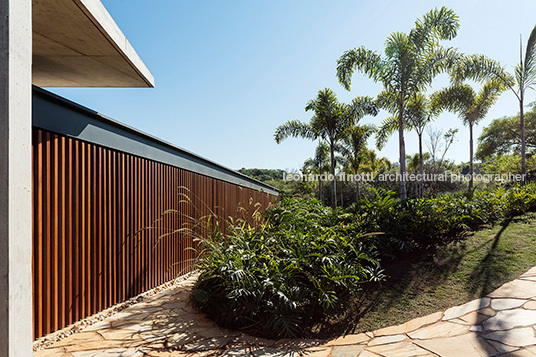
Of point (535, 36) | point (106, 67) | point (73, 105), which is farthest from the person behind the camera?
point (535, 36)

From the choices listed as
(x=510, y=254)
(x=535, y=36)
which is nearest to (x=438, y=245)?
(x=510, y=254)

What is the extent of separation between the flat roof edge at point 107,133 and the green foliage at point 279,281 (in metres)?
1.70

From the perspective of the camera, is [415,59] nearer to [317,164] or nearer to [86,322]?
[86,322]

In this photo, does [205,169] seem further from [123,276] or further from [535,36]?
[535,36]

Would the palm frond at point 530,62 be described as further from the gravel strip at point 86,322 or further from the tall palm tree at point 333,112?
the gravel strip at point 86,322

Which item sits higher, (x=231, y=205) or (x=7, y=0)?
(x=7, y=0)

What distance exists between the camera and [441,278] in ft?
11.6

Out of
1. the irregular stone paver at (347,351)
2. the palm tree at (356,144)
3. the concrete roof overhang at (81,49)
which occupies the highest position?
the palm tree at (356,144)

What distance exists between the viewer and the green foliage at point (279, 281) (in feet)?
9.24

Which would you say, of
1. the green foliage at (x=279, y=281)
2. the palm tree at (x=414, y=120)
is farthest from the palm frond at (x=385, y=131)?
the green foliage at (x=279, y=281)

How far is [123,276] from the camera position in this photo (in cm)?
370

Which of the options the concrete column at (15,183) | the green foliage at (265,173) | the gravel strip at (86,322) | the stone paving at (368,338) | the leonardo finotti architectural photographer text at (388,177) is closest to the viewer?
the concrete column at (15,183)

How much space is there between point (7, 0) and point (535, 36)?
1293 centimetres

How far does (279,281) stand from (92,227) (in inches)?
83.1
